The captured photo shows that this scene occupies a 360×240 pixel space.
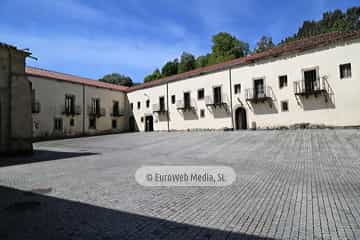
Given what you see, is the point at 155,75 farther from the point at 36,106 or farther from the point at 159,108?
the point at 36,106

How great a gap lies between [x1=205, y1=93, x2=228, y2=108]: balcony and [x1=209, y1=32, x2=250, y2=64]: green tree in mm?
17850

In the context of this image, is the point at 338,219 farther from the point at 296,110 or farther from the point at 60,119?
the point at 60,119

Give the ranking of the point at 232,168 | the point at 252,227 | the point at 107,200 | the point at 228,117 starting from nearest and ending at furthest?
the point at 252,227 < the point at 107,200 < the point at 232,168 < the point at 228,117

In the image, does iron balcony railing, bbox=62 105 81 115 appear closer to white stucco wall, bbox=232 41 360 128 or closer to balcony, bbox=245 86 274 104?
white stucco wall, bbox=232 41 360 128

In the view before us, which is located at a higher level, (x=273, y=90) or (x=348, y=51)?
(x=348, y=51)

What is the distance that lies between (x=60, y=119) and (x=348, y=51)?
27599 mm

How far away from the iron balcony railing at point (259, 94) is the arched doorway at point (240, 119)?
1.53 metres

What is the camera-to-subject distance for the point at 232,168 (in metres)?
7.41

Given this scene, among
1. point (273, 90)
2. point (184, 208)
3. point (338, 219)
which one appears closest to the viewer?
point (338, 219)

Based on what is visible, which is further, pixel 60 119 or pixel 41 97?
pixel 60 119

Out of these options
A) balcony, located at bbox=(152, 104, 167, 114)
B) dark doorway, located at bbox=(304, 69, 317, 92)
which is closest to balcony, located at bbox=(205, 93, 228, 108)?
balcony, located at bbox=(152, 104, 167, 114)

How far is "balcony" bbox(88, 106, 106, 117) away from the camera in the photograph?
28.3 meters

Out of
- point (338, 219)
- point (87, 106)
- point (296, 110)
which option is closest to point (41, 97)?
point (87, 106)

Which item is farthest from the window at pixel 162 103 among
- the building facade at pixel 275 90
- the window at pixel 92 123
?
the window at pixel 92 123
